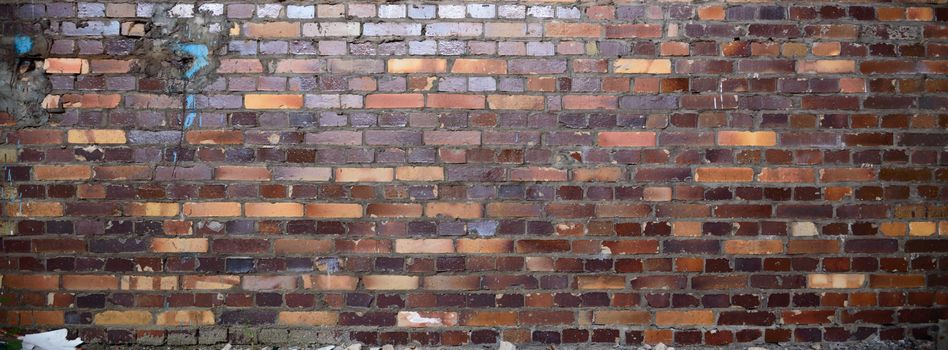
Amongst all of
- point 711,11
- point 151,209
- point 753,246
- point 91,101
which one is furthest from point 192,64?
point 753,246

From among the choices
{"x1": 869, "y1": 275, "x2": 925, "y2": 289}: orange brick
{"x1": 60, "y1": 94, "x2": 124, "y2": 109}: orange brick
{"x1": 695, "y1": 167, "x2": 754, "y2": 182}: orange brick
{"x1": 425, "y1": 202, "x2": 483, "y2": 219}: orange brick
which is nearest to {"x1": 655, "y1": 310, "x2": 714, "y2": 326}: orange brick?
{"x1": 695, "y1": 167, "x2": 754, "y2": 182}: orange brick

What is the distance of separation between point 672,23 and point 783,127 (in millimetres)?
703

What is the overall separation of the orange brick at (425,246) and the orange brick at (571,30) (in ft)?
3.49

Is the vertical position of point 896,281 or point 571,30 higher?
point 571,30

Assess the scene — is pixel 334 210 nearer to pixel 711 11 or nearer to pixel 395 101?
pixel 395 101

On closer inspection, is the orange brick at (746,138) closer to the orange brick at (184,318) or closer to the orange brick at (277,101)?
the orange brick at (277,101)

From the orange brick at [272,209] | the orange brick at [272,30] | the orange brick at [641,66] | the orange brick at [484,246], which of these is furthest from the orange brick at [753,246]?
the orange brick at [272,30]

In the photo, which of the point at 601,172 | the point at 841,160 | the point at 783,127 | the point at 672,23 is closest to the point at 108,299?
the point at 601,172

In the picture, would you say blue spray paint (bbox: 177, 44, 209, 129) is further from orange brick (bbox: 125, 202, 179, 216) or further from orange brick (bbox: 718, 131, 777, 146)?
orange brick (bbox: 718, 131, 777, 146)

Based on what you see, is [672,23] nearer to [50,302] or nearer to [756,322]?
[756,322]

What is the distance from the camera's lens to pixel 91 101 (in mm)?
2504

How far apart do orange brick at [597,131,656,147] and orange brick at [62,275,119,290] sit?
2.34 meters

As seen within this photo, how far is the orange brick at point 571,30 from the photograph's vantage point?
2494mm

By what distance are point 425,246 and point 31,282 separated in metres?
1.83
